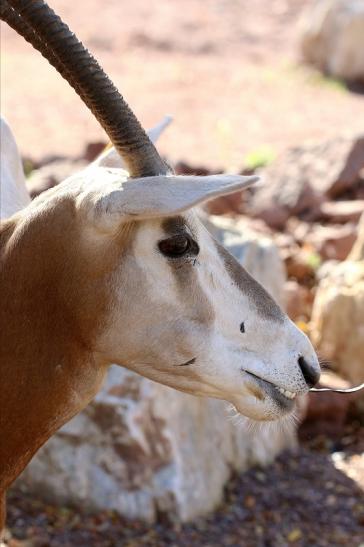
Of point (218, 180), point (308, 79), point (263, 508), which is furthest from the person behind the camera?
point (308, 79)

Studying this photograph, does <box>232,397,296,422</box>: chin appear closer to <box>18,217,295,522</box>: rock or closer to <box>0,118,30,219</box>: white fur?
<box>0,118,30,219</box>: white fur

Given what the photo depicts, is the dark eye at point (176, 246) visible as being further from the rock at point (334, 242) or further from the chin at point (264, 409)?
the rock at point (334, 242)

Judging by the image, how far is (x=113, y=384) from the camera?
4930 millimetres

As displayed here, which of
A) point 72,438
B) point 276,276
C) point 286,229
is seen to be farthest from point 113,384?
point 286,229

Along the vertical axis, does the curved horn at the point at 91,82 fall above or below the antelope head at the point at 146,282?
above

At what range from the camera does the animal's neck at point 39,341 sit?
10.3 ft

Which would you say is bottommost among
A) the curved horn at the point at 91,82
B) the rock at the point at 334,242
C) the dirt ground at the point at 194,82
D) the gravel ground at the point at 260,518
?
the dirt ground at the point at 194,82

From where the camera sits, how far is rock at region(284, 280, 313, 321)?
7.23 meters

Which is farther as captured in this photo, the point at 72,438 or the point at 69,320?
the point at 72,438

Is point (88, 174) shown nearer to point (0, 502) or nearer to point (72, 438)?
point (0, 502)

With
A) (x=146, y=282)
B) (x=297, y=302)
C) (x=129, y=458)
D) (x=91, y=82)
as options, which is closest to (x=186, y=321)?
(x=146, y=282)

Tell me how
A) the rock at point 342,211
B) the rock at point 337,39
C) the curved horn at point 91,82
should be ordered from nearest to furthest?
the curved horn at point 91,82 < the rock at point 342,211 < the rock at point 337,39

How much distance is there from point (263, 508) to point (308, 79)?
11775 millimetres

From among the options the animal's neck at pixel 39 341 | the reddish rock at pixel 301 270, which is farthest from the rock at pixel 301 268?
the animal's neck at pixel 39 341
